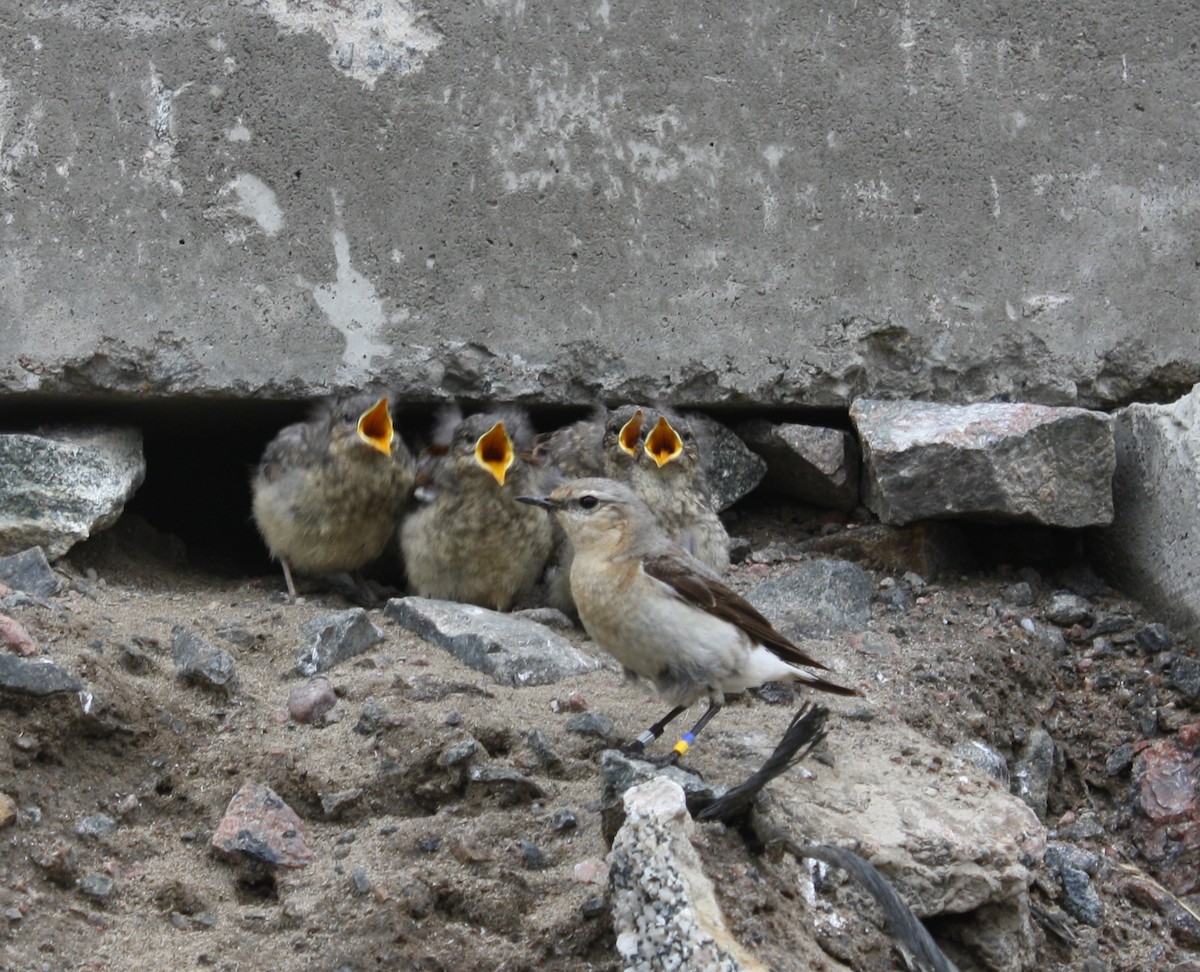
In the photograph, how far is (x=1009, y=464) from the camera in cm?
591

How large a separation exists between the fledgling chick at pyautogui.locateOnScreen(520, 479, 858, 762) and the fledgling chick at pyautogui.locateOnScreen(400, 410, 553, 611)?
51.3 inches

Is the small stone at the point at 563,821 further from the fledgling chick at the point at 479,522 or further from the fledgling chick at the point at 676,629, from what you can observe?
the fledgling chick at the point at 479,522

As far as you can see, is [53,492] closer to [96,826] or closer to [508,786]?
[96,826]

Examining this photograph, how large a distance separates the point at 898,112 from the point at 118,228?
122 inches

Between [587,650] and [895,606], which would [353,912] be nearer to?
[587,650]

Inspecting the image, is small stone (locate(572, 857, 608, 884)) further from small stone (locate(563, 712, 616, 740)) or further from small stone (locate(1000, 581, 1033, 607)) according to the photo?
small stone (locate(1000, 581, 1033, 607))

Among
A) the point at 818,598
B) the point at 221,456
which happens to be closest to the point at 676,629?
the point at 818,598

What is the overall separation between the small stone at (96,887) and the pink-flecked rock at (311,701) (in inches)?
38.1

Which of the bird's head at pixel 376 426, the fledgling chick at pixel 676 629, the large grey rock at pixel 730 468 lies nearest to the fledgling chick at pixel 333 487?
the bird's head at pixel 376 426

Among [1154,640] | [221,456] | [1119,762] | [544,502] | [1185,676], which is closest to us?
[544,502]

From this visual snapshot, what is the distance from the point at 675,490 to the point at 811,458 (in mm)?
657

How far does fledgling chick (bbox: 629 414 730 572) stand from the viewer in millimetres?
6082

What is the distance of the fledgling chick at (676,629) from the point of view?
176 inches

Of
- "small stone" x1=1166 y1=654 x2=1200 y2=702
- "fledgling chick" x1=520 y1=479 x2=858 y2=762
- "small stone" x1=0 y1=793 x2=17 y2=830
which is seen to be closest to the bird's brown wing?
"fledgling chick" x1=520 y1=479 x2=858 y2=762
